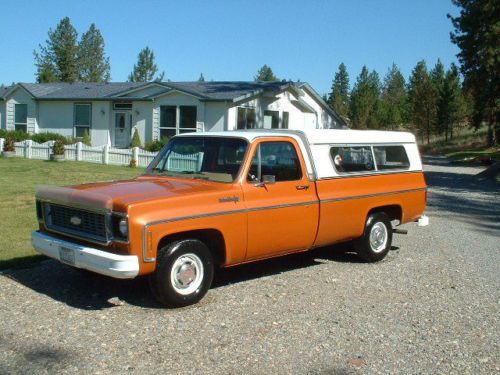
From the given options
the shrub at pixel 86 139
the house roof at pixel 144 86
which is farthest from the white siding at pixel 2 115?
the shrub at pixel 86 139

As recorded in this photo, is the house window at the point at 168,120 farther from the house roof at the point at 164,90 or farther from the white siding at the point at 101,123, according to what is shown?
the white siding at the point at 101,123

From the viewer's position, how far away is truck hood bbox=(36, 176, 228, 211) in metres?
5.84

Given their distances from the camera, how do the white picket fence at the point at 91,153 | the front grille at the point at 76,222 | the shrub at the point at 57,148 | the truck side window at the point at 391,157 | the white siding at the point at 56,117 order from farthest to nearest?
the white siding at the point at 56,117 → the shrub at the point at 57,148 → the white picket fence at the point at 91,153 → the truck side window at the point at 391,157 → the front grille at the point at 76,222

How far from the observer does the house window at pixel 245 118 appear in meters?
27.6

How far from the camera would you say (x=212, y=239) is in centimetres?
646

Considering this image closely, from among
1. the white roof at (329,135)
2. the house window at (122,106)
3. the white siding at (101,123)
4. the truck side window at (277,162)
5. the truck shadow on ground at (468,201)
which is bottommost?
the truck shadow on ground at (468,201)

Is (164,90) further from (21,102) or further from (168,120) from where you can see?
(21,102)

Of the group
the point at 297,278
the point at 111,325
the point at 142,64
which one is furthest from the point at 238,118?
the point at 142,64

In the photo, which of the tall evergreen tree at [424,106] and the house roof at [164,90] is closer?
the house roof at [164,90]

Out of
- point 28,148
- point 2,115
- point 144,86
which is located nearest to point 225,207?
point 28,148

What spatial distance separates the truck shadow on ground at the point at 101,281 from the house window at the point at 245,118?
63.7 feet

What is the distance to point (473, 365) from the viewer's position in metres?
4.87

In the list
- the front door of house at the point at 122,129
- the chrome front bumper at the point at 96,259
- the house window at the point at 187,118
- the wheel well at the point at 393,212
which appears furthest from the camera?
the front door of house at the point at 122,129

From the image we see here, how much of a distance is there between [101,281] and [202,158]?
1.90 m
